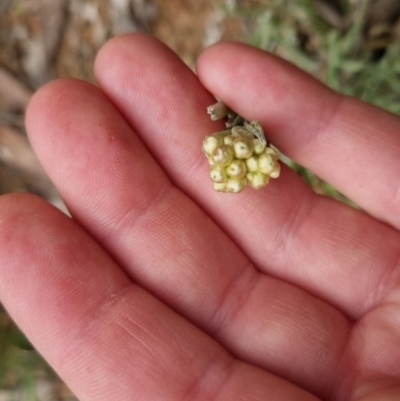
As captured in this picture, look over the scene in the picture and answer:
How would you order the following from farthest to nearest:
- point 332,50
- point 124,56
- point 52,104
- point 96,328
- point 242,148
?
point 332,50 → point 124,56 → point 52,104 → point 242,148 → point 96,328

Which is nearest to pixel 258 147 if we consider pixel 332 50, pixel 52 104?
pixel 52 104

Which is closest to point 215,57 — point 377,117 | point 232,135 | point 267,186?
point 232,135

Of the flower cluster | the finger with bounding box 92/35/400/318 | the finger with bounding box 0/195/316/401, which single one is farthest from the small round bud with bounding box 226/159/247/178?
the finger with bounding box 0/195/316/401

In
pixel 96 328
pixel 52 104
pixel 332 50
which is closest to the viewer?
pixel 96 328

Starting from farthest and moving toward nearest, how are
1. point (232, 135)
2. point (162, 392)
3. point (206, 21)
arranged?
1. point (206, 21)
2. point (232, 135)
3. point (162, 392)

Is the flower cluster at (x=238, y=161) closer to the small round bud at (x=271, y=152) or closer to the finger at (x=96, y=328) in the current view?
the small round bud at (x=271, y=152)

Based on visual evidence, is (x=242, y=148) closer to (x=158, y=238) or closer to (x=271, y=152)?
(x=271, y=152)

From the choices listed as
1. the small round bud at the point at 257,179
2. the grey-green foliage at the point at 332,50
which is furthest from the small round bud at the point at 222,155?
the grey-green foliage at the point at 332,50

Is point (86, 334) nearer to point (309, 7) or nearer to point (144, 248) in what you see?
point (144, 248)
